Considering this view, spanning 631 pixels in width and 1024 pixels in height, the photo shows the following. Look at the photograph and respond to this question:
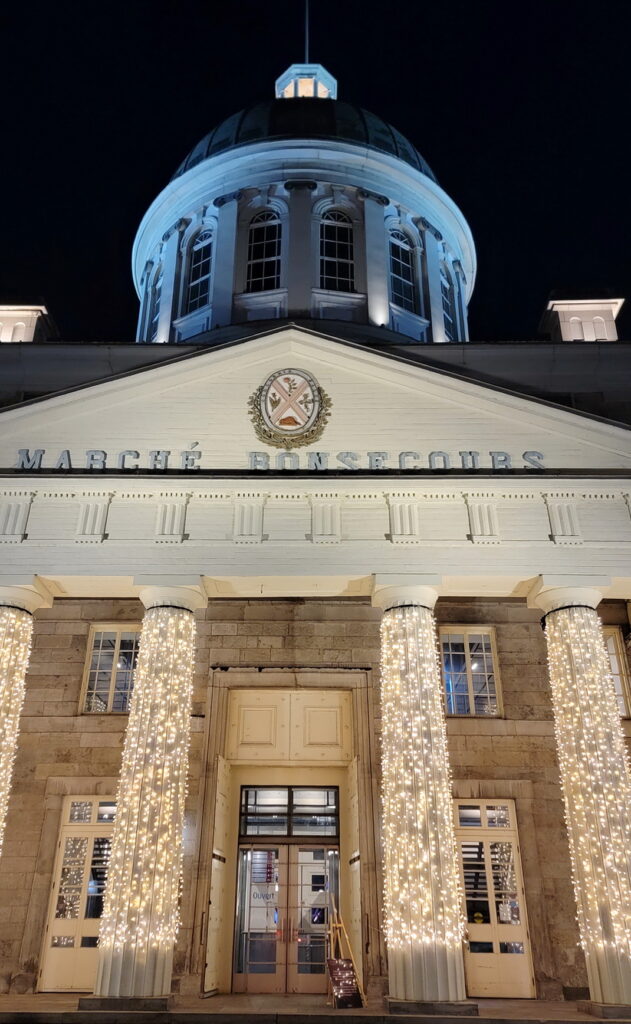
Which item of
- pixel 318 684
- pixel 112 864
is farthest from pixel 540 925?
pixel 112 864

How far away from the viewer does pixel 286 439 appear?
44.5 ft

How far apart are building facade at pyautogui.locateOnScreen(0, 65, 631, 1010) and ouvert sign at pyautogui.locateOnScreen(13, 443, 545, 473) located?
51 millimetres

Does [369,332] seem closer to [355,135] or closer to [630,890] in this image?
[355,135]

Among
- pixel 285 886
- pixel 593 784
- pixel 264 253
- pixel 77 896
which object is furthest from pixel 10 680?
pixel 264 253

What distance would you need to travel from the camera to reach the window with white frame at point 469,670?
14969 mm

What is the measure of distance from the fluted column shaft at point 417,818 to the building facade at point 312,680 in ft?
0.12

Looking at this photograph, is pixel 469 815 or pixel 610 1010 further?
pixel 469 815

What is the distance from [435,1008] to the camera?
981 cm

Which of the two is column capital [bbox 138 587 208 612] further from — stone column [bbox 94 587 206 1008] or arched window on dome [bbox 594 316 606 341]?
arched window on dome [bbox 594 316 606 341]

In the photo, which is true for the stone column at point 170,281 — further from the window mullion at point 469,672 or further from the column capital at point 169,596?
the window mullion at point 469,672

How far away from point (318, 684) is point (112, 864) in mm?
4993

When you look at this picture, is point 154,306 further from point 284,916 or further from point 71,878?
point 284,916

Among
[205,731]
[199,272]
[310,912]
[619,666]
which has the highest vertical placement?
[199,272]

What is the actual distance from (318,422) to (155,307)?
12.2 meters
